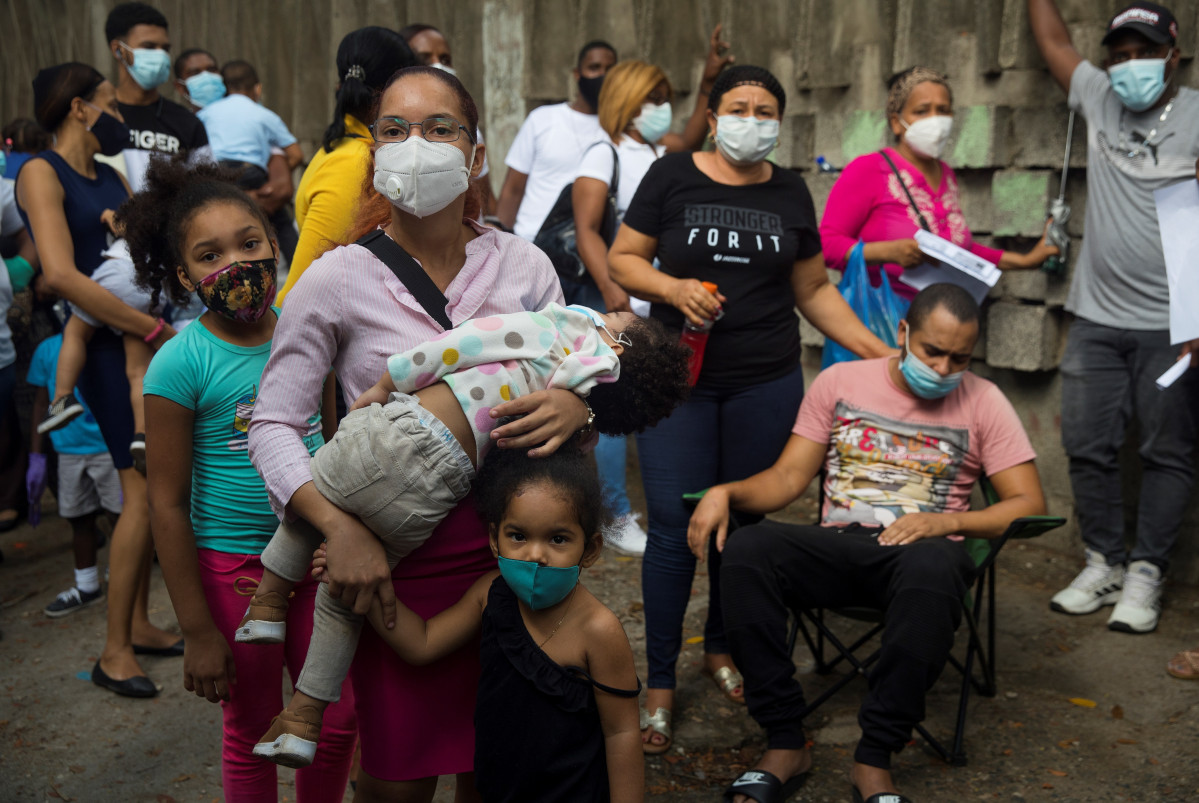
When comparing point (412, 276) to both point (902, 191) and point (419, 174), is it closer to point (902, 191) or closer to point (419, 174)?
point (419, 174)

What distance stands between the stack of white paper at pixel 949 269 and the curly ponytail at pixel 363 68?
2321 mm

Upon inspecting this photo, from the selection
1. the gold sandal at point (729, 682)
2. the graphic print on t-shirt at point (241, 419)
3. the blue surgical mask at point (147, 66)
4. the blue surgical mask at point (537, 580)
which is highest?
the blue surgical mask at point (147, 66)

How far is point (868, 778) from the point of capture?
127 inches

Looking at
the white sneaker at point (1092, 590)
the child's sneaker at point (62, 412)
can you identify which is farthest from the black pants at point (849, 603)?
the child's sneaker at point (62, 412)

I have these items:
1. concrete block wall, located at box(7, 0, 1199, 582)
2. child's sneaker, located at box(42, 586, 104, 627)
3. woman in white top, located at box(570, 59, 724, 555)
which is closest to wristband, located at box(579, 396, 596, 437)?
woman in white top, located at box(570, 59, 724, 555)

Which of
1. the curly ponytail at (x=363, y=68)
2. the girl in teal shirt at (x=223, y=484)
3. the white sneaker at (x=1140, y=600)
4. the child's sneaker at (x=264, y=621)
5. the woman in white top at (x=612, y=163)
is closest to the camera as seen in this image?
the child's sneaker at (x=264, y=621)

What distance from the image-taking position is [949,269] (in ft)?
14.4

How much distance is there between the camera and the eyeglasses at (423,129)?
2195 mm

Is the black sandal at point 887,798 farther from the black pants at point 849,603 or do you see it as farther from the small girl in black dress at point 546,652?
the small girl in black dress at point 546,652

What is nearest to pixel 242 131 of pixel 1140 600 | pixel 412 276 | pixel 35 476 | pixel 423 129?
pixel 35 476

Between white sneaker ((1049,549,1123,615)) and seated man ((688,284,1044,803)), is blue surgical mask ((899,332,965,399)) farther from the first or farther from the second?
white sneaker ((1049,549,1123,615))

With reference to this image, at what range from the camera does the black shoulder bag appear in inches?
189

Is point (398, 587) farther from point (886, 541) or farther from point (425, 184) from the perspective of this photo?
point (886, 541)

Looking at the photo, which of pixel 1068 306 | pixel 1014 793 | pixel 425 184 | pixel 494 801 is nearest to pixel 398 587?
pixel 494 801
